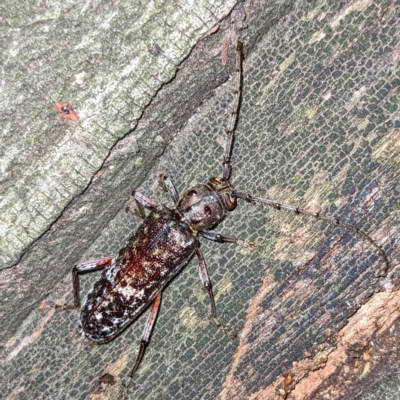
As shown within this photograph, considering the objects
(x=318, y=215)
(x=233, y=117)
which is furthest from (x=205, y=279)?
(x=233, y=117)

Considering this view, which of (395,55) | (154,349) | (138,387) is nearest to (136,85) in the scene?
(395,55)

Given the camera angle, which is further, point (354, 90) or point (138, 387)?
point (138, 387)

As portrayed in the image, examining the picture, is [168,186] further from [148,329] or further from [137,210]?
[148,329]

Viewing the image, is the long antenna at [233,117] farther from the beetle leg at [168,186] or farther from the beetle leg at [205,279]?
the beetle leg at [205,279]

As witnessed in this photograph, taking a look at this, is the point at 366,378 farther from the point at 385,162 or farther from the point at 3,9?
the point at 3,9

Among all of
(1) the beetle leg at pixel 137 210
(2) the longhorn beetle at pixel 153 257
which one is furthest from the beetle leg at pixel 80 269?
(1) the beetle leg at pixel 137 210

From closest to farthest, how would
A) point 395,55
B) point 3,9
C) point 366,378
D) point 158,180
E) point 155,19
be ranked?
1. point 3,9
2. point 155,19
3. point 395,55
4. point 366,378
5. point 158,180

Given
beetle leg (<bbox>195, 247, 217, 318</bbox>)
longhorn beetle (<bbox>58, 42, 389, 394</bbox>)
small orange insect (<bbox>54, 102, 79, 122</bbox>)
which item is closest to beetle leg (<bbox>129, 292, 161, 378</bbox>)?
longhorn beetle (<bbox>58, 42, 389, 394</bbox>)

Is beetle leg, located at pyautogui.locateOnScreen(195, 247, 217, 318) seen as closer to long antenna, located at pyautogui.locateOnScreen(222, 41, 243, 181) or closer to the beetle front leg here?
the beetle front leg
